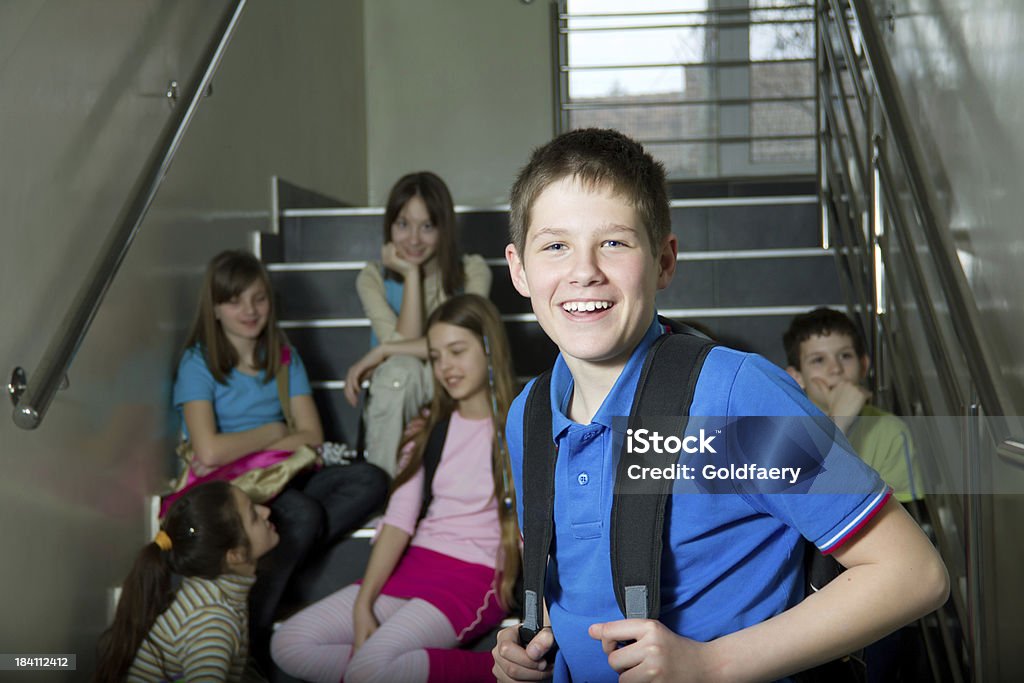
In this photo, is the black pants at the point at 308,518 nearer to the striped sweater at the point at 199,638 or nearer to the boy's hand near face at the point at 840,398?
the striped sweater at the point at 199,638

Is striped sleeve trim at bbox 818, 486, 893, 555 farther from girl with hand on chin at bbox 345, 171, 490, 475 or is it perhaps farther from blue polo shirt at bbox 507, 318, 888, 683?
girl with hand on chin at bbox 345, 171, 490, 475

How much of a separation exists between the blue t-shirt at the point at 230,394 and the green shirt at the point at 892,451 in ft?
4.58

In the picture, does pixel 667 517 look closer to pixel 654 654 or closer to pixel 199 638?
pixel 654 654

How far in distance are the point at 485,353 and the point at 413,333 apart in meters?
0.51

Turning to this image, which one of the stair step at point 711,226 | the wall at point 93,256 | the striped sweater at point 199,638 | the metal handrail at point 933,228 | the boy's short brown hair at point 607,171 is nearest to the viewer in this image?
the boy's short brown hair at point 607,171

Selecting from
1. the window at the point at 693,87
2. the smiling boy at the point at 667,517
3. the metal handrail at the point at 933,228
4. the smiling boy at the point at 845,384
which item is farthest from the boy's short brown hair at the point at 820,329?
the window at the point at 693,87

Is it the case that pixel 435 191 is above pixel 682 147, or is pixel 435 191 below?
below

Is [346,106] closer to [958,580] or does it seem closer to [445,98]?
[445,98]

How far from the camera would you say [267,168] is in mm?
3535

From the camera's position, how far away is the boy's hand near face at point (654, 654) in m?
0.81

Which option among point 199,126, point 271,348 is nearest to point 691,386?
point 271,348

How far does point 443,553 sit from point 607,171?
142cm

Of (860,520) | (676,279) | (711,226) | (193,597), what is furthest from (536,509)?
(711,226)

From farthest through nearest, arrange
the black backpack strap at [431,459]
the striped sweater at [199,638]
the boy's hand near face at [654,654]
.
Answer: the black backpack strap at [431,459], the striped sweater at [199,638], the boy's hand near face at [654,654]
